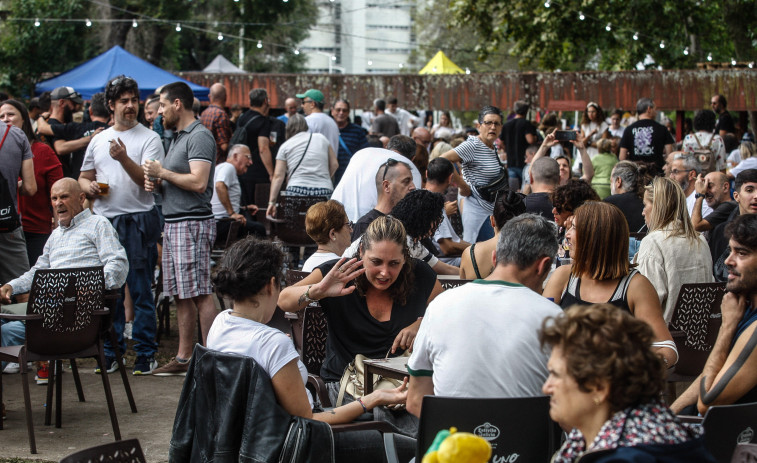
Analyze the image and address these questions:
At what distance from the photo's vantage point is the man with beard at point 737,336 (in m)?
3.24

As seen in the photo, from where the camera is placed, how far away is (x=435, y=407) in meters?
3.00

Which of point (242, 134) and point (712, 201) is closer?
point (712, 201)

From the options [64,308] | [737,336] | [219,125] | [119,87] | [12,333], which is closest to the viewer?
[737,336]

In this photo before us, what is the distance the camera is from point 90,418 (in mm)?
5910

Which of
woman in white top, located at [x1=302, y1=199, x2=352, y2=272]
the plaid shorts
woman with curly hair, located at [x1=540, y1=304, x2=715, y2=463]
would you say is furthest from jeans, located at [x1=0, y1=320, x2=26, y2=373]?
woman with curly hair, located at [x1=540, y1=304, x2=715, y2=463]

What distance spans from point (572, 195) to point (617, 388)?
3964 mm

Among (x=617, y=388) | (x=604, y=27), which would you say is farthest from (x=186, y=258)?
(x=604, y=27)

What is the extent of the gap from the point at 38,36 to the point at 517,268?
23435 mm

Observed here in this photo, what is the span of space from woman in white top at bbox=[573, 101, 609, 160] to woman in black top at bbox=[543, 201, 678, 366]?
10.4 metres

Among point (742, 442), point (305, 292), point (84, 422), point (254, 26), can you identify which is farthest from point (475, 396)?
point (254, 26)

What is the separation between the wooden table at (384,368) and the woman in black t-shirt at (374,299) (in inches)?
4.9

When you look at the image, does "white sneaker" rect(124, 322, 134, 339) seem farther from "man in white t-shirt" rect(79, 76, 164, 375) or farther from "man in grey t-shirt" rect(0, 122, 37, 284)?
"man in grey t-shirt" rect(0, 122, 37, 284)

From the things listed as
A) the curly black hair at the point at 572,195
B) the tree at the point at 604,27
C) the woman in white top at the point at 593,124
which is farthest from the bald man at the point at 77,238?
the tree at the point at 604,27

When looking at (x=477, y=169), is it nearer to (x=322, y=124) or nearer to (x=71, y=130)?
(x=322, y=124)
